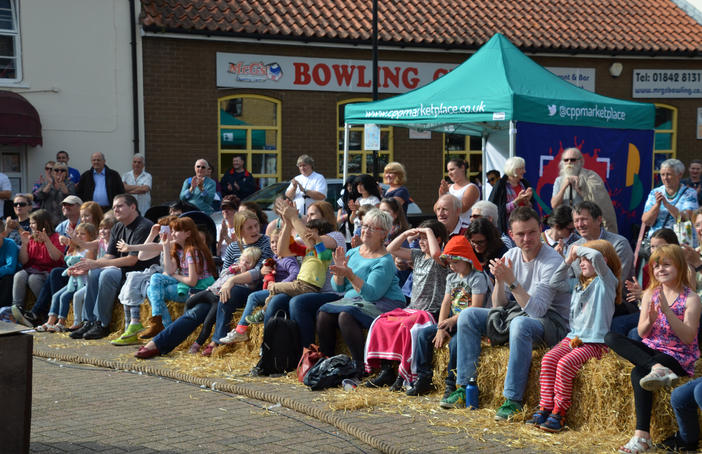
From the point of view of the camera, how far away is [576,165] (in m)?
10.1

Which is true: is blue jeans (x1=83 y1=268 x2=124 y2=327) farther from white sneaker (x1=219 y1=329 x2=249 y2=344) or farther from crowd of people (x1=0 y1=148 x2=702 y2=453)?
white sneaker (x1=219 y1=329 x2=249 y2=344)

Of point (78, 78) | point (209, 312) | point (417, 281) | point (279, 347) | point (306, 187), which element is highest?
point (78, 78)

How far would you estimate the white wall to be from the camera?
1800 cm

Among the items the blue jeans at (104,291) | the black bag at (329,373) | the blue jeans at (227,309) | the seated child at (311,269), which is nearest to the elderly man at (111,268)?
the blue jeans at (104,291)

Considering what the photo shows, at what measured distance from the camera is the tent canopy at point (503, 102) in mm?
11164

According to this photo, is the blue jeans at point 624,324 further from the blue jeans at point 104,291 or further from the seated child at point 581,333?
the blue jeans at point 104,291

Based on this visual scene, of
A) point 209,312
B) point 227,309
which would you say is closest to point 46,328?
point 209,312

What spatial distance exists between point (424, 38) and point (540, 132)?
10.3 m

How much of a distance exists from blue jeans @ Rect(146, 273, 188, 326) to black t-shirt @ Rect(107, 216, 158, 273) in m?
0.78

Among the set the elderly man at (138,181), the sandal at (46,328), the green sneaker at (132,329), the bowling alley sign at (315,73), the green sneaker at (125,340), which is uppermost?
the bowling alley sign at (315,73)

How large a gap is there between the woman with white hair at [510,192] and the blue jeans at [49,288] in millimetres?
5610

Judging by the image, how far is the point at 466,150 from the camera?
2272 cm

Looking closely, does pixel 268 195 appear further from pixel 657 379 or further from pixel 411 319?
pixel 657 379

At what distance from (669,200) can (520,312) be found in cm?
382
